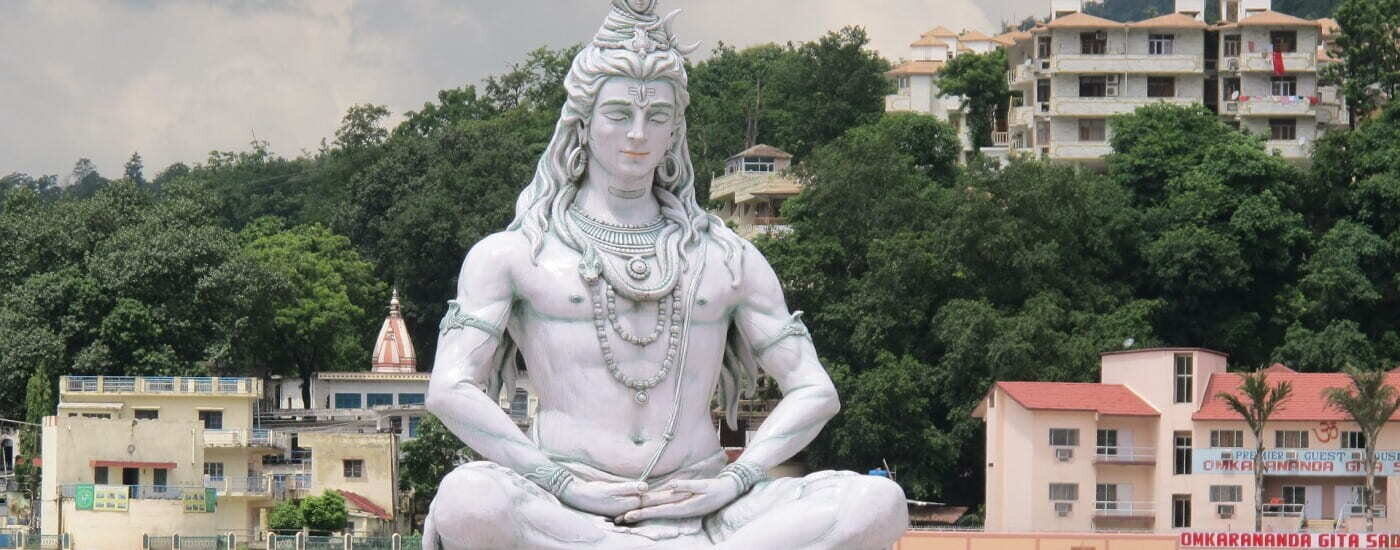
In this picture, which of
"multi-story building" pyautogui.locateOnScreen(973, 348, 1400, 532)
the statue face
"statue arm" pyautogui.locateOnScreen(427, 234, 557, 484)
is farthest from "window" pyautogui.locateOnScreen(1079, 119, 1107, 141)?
"statue arm" pyautogui.locateOnScreen(427, 234, 557, 484)

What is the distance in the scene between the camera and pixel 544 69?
7588 centimetres

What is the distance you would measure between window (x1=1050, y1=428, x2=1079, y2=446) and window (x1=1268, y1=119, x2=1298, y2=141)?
20.9 meters

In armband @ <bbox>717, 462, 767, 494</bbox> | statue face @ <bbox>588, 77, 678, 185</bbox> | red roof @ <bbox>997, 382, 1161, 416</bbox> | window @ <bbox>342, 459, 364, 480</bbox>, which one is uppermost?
statue face @ <bbox>588, 77, 678, 185</bbox>

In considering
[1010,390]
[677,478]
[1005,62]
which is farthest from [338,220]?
[677,478]

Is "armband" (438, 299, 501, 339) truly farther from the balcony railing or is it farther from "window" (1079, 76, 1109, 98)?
"window" (1079, 76, 1109, 98)

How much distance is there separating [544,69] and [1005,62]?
31.3 ft

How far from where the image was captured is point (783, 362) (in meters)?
15.5

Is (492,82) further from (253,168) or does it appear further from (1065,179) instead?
(1065,179)

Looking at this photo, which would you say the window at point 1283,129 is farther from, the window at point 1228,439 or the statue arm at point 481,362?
the statue arm at point 481,362

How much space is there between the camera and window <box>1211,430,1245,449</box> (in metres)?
49.4

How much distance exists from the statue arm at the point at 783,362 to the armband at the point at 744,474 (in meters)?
0.19

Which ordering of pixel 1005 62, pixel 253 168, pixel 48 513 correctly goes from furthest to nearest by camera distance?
pixel 253 168, pixel 1005 62, pixel 48 513

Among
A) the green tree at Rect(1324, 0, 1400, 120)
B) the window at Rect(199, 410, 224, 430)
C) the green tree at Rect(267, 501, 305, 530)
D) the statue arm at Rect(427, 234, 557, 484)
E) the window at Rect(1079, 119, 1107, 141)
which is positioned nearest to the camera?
the statue arm at Rect(427, 234, 557, 484)

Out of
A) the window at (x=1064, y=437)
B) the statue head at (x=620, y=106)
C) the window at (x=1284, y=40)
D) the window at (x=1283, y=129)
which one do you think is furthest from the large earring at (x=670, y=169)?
the window at (x=1284, y=40)
